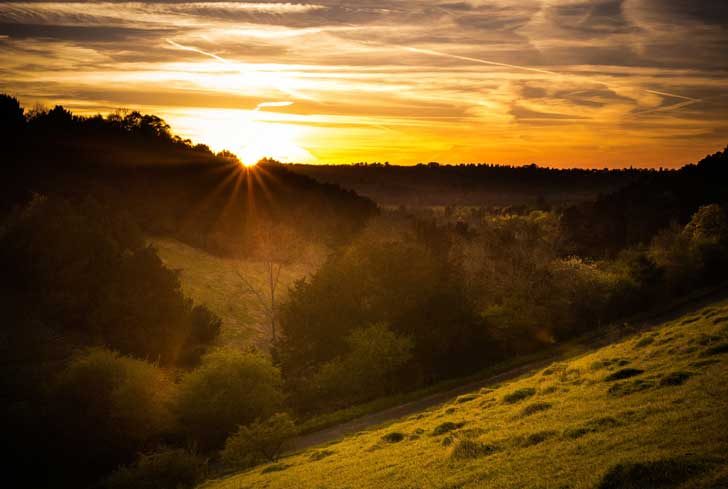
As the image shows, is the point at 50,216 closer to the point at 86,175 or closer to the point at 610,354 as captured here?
the point at 86,175

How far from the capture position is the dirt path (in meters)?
37.1

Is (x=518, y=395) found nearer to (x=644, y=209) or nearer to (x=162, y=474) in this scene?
(x=162, y=474)

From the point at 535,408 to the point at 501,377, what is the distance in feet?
73.5

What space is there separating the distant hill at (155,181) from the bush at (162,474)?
48416 mm

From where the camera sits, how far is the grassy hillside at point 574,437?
540 inches

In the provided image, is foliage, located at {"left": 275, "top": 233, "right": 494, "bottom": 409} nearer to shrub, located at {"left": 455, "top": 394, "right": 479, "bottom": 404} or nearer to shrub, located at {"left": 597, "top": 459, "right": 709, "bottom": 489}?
shrub, located at {"left": 455, "top": 394, "right": 479, "bottom": 404}

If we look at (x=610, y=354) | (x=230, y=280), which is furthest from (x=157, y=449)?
(x=230, y=280)

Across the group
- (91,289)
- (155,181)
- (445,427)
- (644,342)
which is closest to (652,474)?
(445,427)

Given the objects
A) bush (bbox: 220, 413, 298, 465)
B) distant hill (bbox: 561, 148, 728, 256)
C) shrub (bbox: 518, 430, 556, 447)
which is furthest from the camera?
distant hill (bbox: 561, 148, 728, 256)

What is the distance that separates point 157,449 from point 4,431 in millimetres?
7994

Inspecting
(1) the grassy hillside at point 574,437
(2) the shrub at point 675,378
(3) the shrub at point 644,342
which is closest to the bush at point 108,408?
(1) the grassy hillside at point 574,437

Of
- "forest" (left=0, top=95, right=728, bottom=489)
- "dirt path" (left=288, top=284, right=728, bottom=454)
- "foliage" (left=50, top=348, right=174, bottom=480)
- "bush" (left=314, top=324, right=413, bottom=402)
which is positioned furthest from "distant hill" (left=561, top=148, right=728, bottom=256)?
"foliage" (left=50, top=348, right=174, bottom=480)

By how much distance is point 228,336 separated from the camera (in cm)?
6175

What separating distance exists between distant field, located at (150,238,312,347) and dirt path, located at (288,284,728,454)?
24.0 meters
